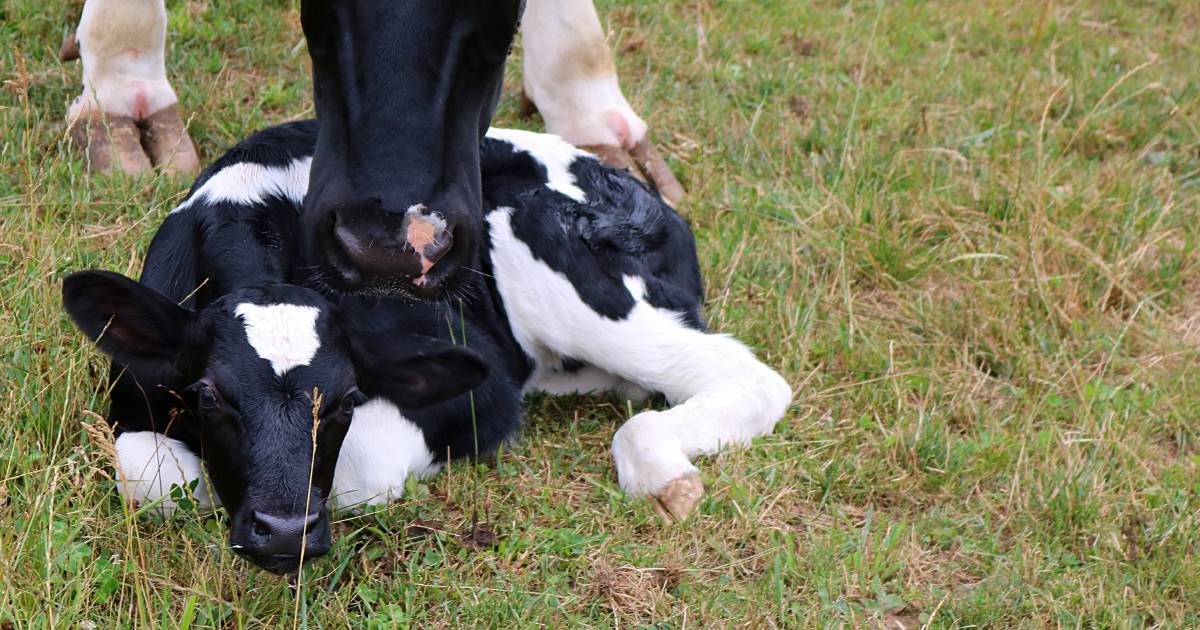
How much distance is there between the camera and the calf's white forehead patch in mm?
3002

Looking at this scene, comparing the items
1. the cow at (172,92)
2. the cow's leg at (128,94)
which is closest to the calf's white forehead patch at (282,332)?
the cow at (172,92)

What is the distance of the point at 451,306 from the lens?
398cm

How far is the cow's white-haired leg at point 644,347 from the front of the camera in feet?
13.0

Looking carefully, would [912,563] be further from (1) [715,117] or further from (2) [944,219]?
(1) [715,117]

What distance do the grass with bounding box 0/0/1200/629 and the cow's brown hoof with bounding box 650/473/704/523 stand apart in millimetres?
44

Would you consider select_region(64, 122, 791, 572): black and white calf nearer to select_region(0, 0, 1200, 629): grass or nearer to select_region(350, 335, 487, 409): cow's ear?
select_region(350, 335, 487, 409): cow's ear

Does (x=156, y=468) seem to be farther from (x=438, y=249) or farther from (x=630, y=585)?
(x=630, y=585)

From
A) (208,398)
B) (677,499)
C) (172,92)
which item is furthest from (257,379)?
(172,92)

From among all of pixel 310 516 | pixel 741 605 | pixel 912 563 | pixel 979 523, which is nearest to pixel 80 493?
pixel 310 516

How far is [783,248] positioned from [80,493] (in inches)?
107

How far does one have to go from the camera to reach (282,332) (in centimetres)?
305

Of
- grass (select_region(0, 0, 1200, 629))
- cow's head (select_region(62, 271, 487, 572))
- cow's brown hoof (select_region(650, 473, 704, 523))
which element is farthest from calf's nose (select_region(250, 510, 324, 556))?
cow's brown hoof (select_region(650, 473, 704, 523))

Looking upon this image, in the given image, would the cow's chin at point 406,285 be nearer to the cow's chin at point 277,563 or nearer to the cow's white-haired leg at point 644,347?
the cow's chin at point 277,563

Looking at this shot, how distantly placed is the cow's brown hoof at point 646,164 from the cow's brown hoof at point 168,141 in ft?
4.99
